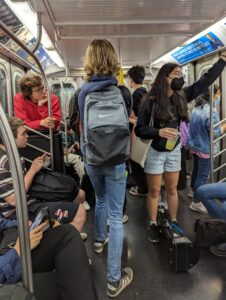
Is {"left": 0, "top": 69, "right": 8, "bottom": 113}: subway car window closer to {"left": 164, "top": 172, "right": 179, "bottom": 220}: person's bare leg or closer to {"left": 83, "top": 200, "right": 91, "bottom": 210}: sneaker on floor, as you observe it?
{"left": 83, "top": 200, "right": 91, "bottom": 210}: sneaker on floor

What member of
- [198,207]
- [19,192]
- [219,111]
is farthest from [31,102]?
[219,111]

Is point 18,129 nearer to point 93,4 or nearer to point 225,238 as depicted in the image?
point 93,4

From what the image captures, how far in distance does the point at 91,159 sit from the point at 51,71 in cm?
441

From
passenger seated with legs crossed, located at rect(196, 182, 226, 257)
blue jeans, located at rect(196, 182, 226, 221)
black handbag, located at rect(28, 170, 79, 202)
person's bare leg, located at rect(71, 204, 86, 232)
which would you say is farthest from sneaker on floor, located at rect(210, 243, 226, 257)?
black handbag, located at rect(28, 170, 79, 202)

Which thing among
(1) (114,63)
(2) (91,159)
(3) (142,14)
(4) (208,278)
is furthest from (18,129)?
(4) (208,278)

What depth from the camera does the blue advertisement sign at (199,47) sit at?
12.4ft

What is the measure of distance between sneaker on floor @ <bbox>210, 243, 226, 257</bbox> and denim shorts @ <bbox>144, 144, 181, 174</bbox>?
31.4 inches

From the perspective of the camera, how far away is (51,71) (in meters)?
5.72

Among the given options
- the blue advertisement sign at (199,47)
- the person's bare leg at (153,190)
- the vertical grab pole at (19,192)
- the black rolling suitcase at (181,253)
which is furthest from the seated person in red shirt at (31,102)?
the blue advertisement sign at (199,47)

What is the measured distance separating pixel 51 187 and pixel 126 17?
1.49 m

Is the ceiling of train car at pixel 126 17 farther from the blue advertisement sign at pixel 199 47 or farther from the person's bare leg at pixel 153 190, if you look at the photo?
the person's bare leg at pixel 153 190

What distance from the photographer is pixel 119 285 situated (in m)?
Answer: 2.01

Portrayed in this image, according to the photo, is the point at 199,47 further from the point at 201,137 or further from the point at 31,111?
the point at 31,111

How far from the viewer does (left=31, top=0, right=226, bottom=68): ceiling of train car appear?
186cm
